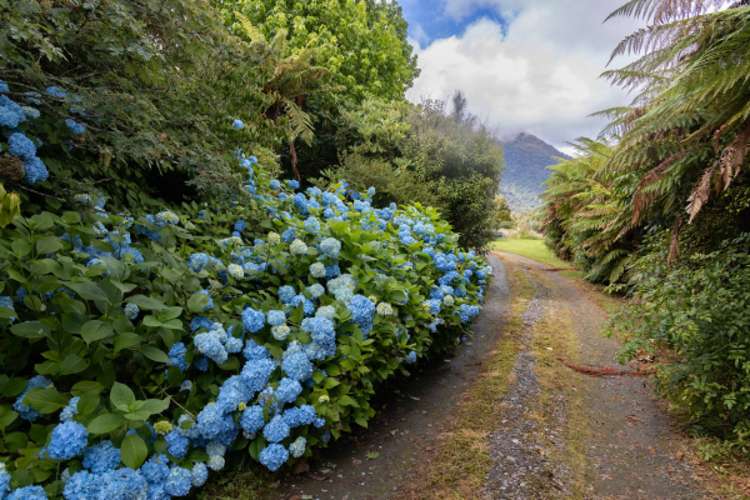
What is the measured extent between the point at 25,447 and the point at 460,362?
9.48 ft

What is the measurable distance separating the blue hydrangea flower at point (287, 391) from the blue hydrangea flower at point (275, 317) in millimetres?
282

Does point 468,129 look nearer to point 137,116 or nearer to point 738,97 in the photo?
point 738,97

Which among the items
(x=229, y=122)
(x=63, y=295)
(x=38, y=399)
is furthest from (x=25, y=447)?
(x=229, y=122)

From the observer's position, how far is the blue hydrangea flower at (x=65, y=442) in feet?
4.20

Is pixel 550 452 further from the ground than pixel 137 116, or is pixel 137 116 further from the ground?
pixel 137 116

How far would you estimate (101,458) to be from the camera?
135cm

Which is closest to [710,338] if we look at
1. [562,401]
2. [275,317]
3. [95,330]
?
[562,401]

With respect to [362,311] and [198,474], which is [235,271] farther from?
[198,474]

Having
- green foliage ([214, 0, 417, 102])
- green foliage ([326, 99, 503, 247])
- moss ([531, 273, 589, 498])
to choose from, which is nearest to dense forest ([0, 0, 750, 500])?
moss ([531, 273, 589, 498])

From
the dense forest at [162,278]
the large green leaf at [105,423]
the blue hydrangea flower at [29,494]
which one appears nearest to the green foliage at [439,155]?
the dense forest at [162,278]

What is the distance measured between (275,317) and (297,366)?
264mm

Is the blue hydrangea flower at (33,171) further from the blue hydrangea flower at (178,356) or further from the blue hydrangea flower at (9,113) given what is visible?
the blue hydrangea flower at (178,356)

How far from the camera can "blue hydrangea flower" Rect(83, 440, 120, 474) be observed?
4.41 feet

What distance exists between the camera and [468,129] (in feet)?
26.3
